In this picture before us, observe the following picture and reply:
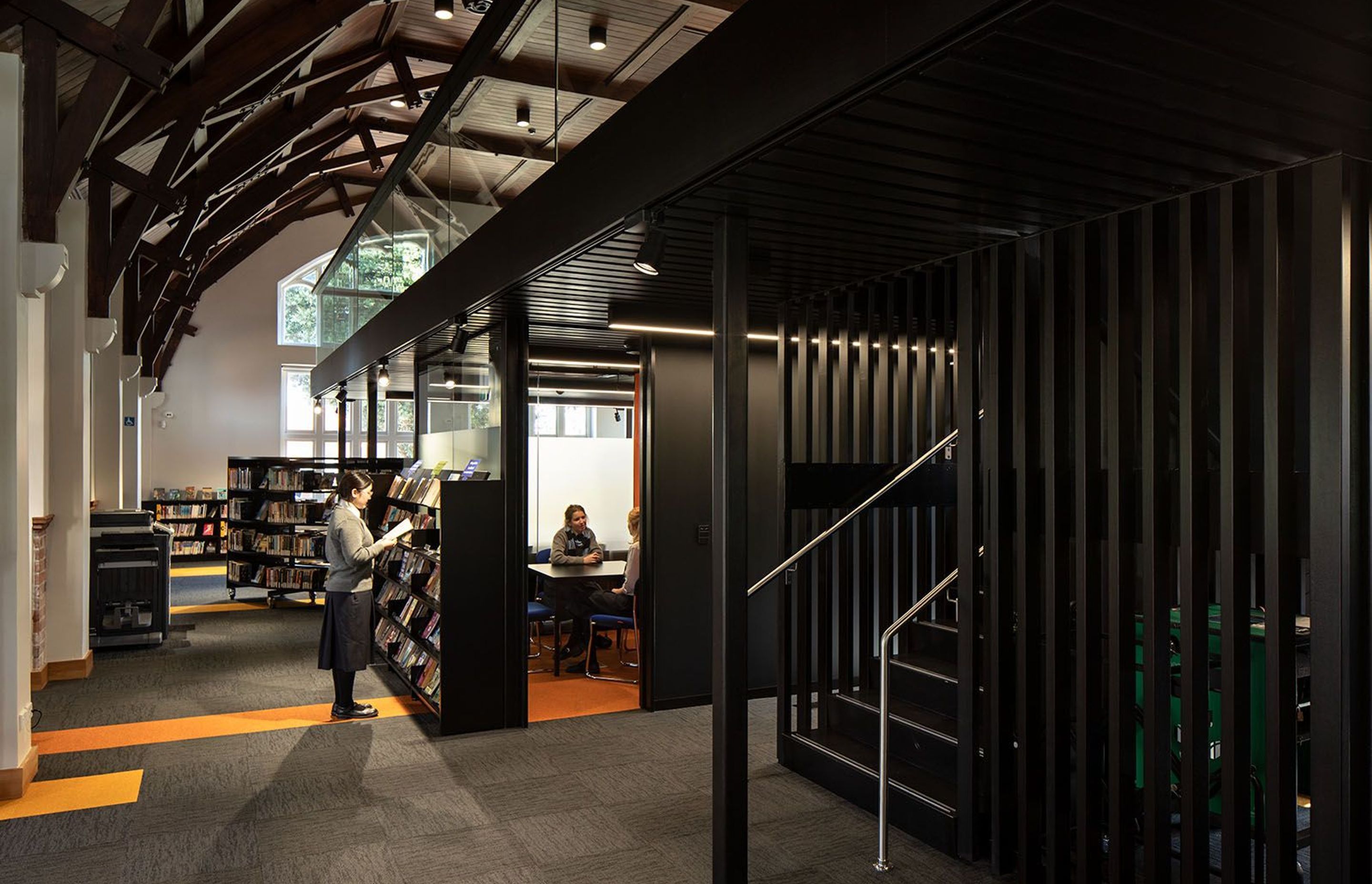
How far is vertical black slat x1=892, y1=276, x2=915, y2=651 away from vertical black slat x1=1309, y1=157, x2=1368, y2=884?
7.89 feet

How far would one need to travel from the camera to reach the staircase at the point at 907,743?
14.2 ft

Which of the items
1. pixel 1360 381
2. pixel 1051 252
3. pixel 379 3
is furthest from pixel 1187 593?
pixel 379 3

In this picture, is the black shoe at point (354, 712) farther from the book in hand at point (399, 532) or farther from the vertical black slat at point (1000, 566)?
the vertical black slat at point (1000, 566)

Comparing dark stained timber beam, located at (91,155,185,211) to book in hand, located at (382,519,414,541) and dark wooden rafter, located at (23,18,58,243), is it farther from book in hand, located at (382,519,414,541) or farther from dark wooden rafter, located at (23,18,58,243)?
book in hand, located at (382,519,414,541)

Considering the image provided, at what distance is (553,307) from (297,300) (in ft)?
47.9

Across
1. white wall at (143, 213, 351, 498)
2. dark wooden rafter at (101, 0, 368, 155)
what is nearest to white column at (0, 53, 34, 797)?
dark wooden rafter at (101, 0, 368, 155)

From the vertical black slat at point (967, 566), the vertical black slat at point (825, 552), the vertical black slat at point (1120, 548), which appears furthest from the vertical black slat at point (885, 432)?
the vertical black slat at point (1120, 548)

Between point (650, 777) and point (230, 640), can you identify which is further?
point (230, 640)

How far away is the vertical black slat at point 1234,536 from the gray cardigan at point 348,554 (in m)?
5.05

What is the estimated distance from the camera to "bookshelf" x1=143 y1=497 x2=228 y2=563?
1698 centimetres

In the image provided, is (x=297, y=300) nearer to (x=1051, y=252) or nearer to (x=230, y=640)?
(x=230, y=640)

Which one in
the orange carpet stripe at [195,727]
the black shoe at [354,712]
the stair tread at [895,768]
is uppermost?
the stair tread at [895,768]

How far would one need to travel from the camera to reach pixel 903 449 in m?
5.23

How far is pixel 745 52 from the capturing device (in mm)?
2842
